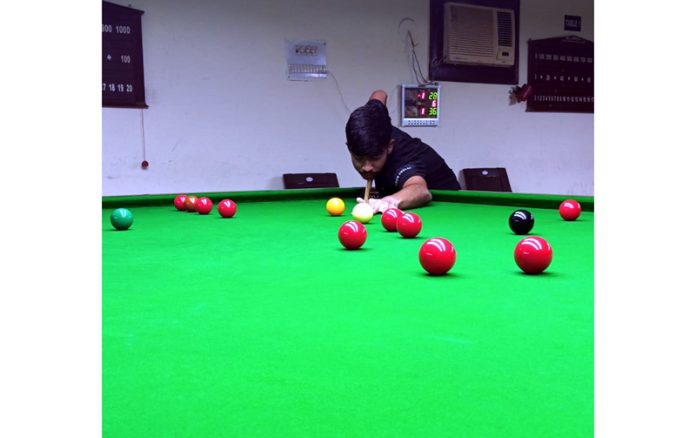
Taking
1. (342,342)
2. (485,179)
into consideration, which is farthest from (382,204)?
(485,179)

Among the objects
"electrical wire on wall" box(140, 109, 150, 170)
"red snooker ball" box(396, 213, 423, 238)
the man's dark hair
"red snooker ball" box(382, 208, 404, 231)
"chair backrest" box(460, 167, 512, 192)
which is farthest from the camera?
"chair backrest" box(460, 167, 512, 192)

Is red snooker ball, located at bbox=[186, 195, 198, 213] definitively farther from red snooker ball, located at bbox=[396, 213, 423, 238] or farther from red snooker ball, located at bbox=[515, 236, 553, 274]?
red snooker ball, located at bbox=[515, 236, 553, 274]

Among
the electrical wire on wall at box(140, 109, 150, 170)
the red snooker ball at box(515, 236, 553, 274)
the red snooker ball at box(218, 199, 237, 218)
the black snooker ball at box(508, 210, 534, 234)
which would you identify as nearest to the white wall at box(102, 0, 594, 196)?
the electrical wire on wall at box(140, 109, 150, 170)

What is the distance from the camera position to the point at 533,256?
216 centimetres

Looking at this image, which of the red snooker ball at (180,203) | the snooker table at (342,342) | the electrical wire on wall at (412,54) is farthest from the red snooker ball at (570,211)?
the electrical wire on wall at (412,54)

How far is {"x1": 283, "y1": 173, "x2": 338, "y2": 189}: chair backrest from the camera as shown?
24.1 ft

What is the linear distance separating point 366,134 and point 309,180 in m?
2.56

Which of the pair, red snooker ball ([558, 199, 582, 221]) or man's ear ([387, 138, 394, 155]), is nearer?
red snooker ball ([558, 199, 582, 221])

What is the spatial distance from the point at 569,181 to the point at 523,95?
1489mm

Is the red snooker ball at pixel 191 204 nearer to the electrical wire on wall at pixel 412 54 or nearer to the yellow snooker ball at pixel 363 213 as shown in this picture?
the yellow snooker ball at pixel 363 213

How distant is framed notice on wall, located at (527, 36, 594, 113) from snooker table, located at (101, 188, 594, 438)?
6472 mm

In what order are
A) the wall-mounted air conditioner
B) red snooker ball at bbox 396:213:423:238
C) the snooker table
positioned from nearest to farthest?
the snooker table < red snooker ball at bbox 396:213:423:238 < the wall-mounted air conditioner

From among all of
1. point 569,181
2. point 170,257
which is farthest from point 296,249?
point 569,181

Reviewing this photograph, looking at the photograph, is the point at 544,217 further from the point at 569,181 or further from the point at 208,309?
the point at 569,181
